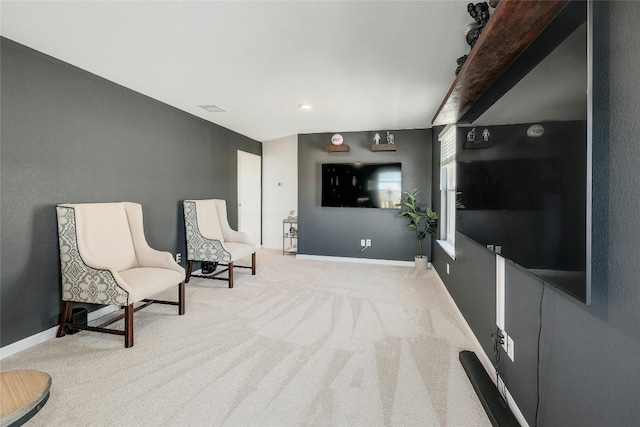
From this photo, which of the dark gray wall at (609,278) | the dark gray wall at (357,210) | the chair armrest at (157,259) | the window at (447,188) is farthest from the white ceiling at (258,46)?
the chair armrest at (157,259)

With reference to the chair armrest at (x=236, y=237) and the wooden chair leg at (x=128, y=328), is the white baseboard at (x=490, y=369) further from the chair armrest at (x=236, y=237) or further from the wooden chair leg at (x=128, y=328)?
the chair armrest at (x=236, y=237)

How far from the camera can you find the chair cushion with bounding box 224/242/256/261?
12.8ft

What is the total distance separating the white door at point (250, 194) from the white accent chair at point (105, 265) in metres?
2.84

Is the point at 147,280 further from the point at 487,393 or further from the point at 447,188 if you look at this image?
the point at 447,188

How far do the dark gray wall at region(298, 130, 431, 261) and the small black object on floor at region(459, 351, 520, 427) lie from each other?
3.13 m

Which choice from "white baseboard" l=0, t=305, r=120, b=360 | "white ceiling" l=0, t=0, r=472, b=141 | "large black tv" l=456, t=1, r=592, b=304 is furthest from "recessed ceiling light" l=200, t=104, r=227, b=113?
"large black tv" l=456, t=1, r=592, b=304

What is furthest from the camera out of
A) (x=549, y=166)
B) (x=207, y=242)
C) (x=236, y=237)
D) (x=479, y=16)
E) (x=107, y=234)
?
(x=236, y=237)

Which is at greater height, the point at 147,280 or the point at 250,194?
the point at 250,194

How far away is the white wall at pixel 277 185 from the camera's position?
6.25 m

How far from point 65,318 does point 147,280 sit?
747mm

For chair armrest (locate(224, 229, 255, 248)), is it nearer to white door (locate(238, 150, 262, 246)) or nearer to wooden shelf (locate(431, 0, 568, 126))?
white door (locate(238, 150, 262, 246))

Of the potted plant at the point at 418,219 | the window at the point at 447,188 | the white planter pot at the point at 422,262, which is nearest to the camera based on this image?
the window at the point at 447,188

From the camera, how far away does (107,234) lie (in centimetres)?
280

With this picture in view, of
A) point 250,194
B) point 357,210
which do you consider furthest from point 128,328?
point 250,194
